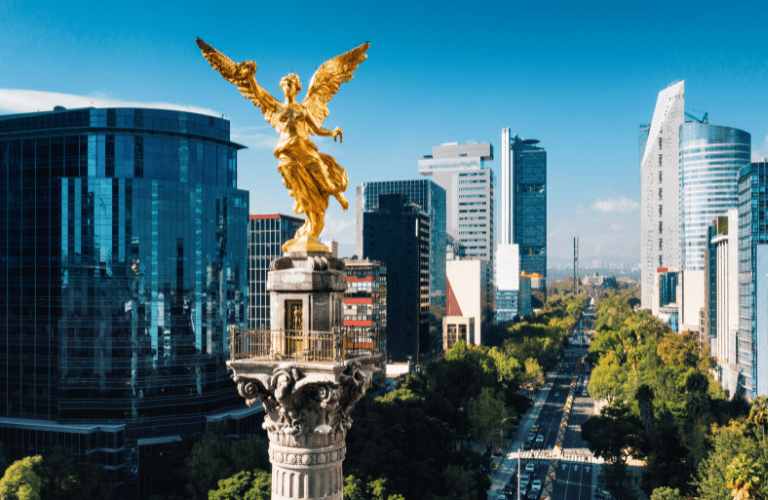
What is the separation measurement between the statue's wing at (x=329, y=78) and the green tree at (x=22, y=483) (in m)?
55.4

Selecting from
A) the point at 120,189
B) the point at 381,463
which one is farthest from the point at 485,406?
the point at 120,189

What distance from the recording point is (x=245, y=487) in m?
57.9

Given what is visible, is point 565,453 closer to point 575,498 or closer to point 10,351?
point 575,498

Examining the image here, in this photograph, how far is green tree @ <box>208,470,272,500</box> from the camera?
5603cm

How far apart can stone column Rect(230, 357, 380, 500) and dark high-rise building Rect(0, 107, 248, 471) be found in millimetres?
68903

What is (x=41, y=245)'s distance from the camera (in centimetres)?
8638

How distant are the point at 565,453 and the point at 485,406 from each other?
15242 millimetres

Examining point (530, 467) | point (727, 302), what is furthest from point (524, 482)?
point (727, 302)

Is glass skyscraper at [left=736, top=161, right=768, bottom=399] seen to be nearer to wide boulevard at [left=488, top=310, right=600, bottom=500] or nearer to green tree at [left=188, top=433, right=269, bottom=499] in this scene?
wide boulevard at [left=488, top=310, right=600, bottom=500]

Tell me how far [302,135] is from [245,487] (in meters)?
44.9

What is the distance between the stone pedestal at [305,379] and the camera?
18.8 m

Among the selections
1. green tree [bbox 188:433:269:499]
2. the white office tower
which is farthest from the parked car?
the white office tower

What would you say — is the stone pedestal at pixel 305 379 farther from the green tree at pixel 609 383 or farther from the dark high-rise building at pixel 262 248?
the dark high-rise building at pixel 262 248

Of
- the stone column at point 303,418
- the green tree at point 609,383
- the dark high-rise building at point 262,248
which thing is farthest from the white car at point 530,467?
the stone column at point 303,418
